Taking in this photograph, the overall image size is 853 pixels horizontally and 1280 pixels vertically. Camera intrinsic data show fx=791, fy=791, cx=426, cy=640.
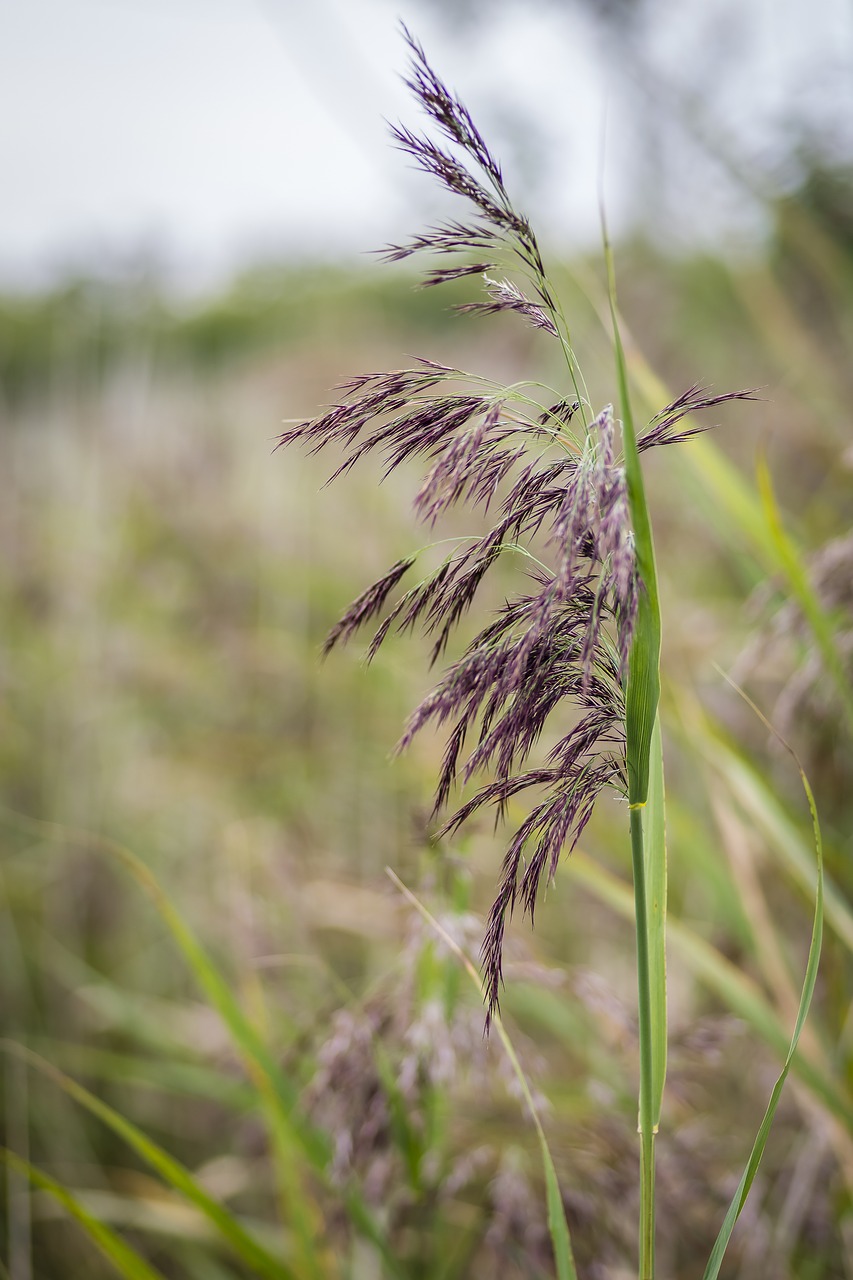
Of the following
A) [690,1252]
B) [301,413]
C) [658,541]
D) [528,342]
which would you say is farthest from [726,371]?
[690,1252]

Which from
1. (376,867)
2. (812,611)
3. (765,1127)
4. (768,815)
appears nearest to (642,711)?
(765,1127)

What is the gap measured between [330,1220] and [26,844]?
60.4 inches

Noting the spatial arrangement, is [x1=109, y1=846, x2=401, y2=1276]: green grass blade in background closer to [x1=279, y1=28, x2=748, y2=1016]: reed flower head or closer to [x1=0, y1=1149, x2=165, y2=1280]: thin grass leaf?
[x1=0, y1=1149, x2=165, y2=1280]: thin grass leaf

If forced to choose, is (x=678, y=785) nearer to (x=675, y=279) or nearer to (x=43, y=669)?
(x=675, y=279)

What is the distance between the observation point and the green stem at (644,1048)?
1.28 feet

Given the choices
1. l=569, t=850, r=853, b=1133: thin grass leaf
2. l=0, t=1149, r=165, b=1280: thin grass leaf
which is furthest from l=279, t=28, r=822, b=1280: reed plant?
l=0, t=1149, r=165, b=1280: thin grass leaf

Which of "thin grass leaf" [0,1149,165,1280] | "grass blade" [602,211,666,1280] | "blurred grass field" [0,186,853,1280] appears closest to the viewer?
"grass blade" [602,211,666,1280]

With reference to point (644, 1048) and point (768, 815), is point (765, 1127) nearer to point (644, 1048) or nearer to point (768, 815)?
point (644, 1048)

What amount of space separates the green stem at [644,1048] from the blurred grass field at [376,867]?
252 mm

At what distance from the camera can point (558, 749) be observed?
44 centimetres

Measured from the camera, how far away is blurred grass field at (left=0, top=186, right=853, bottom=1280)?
779 mm

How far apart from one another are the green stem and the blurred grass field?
0.83 ft

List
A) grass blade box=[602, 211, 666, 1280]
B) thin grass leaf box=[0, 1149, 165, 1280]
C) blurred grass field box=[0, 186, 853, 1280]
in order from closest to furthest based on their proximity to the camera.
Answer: grass blade box=[602, 211, 666, 1280], thin grass leaf box=[0, 1149, 165, 1280], blurred grass field box=[0, 186, 853, 1280]

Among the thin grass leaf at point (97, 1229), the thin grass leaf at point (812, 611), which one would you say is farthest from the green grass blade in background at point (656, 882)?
the thin grass leaf at point (97, 1229)
